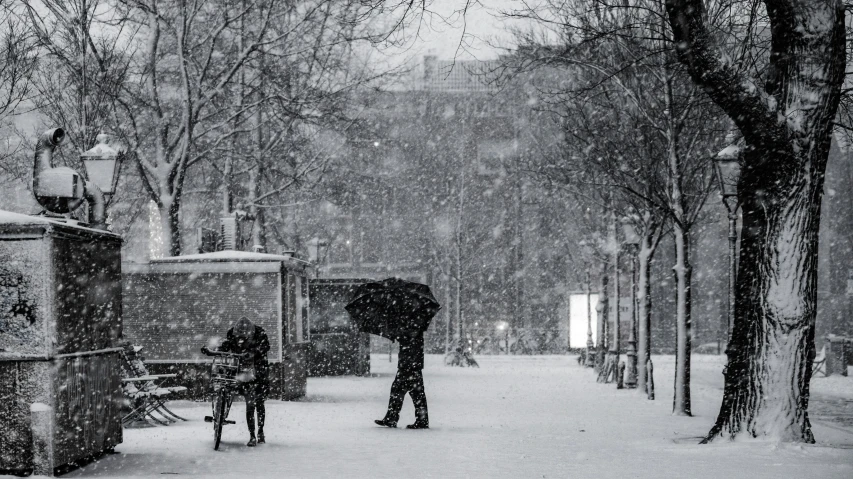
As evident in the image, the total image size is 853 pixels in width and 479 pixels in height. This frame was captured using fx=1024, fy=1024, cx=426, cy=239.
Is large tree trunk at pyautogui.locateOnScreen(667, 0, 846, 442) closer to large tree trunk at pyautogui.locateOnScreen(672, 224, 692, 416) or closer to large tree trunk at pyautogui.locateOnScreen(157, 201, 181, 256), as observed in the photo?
large tree trunk at pyautogui.locateOnScreen(672, 224, 692, 416)

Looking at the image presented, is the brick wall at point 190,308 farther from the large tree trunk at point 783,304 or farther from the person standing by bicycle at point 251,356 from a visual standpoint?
the large tree trunk at point 783,304

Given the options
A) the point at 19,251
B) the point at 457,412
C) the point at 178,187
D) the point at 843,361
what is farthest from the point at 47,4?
the point at 843,361

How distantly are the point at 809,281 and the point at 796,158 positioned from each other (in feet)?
A: 4.22

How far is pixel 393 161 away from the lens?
55.0m

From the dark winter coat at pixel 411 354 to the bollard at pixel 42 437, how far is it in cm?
566

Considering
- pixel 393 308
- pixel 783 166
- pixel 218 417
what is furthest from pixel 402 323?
pixel 783 166

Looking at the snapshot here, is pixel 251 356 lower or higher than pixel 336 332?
higher

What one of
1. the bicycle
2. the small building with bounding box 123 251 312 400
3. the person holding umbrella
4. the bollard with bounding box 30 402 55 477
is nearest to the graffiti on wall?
the bollard with bounding box 30 402 55 477

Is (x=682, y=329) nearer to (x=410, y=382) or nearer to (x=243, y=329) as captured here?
(x=410, y=382)

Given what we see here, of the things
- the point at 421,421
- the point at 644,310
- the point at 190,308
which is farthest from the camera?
the point at 644,310

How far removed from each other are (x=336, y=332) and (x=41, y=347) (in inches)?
816

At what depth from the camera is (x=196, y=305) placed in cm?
1895

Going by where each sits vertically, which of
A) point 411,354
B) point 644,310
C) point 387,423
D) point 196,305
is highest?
point 196,305

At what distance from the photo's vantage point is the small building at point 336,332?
2944cm
